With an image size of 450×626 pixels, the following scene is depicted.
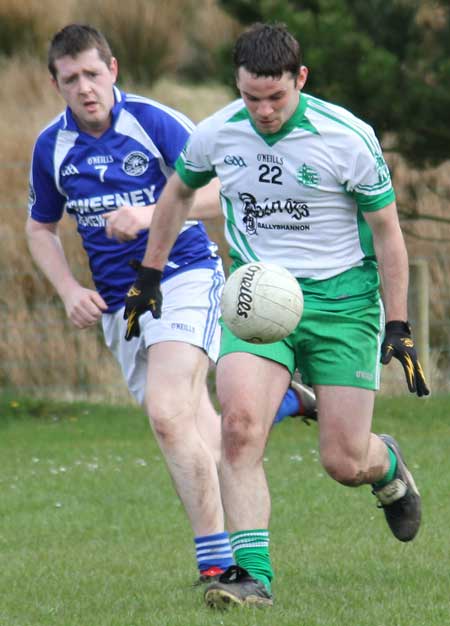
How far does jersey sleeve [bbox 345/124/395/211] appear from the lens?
5.96 metres

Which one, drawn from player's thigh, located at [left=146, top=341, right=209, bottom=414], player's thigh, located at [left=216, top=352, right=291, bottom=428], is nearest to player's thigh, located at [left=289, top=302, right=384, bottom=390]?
player's thigh, located at [left=216, top=352, right=291, bottom=428]

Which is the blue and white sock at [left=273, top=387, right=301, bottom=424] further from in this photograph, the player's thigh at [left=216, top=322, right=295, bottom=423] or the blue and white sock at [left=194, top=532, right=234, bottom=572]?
the player's thigh at [left=216, top=322, right=295, bottom=423]

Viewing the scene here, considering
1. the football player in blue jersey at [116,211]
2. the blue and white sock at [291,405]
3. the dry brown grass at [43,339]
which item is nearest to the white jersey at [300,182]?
the football player in blue jersey at [116,211]

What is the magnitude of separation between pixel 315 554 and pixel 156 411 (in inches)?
55.8

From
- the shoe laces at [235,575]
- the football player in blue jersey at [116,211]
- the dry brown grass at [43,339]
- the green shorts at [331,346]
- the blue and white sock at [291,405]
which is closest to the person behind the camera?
the shoe laces at [235,575]

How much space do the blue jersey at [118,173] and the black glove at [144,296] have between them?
1.65 feet

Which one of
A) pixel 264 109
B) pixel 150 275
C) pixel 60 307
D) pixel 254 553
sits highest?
pixel 264 109

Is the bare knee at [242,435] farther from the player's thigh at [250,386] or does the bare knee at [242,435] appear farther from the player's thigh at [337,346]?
the player's thigh at [337,346]

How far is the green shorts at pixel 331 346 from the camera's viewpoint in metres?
6.18

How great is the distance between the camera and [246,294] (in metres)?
5.80

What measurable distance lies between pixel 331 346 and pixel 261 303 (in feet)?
1.85

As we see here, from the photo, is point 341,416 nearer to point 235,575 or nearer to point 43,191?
point 235,575

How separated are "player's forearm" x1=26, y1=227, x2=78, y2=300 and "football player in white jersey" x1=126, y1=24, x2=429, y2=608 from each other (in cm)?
76

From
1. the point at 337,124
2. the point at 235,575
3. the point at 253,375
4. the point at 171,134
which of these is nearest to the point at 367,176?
the point at 337,124
